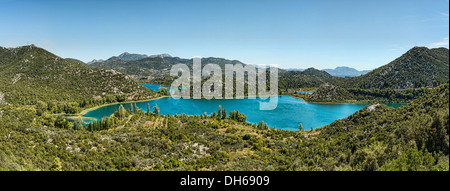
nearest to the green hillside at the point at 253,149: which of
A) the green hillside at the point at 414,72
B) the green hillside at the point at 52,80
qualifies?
the green hillside at the point at 52,80

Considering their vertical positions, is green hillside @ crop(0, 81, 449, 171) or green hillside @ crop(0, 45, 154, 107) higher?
green hillside @ crop(0, 45, 154, 107)

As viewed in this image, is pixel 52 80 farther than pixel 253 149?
Yes

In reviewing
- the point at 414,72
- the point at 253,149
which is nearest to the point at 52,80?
the point at 253,149

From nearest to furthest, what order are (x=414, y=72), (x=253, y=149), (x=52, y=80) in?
(x=253, y=149)
(x=52, y=80)
(x=414, y=72)

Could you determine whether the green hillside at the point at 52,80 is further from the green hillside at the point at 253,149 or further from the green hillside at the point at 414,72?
the green hillside at the point at 414,72

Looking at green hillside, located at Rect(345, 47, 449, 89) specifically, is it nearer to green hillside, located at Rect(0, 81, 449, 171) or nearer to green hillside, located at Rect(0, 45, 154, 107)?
green hillside, located at Rect(0, 81, 449, 171)

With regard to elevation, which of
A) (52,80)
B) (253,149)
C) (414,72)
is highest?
(414,72)

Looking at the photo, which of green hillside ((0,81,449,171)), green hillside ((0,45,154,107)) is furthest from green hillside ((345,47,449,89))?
green hillside ((0,45,154,107))

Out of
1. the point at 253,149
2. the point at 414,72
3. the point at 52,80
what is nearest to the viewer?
the point at 253,149

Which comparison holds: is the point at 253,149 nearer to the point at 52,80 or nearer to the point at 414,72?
the point at 52,80
